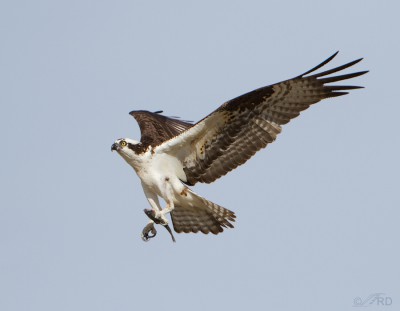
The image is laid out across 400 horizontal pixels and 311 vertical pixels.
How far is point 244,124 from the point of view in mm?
14305

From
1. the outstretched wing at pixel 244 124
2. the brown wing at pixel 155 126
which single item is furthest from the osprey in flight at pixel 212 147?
the brown wing at pixel 155 126

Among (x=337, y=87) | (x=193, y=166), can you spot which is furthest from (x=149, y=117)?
(x=337, y=87)

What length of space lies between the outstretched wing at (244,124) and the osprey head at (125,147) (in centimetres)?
34

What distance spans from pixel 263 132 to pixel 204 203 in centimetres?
133

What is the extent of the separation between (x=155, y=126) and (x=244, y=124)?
2.73 meters

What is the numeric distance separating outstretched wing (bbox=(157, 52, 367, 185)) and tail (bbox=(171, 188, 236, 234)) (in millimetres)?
356

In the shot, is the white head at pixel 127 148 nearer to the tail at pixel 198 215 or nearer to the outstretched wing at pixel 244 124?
the outstretched wing at pixel 244 124

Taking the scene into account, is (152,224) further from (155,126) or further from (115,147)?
(155,126)

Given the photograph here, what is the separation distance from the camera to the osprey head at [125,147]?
47.4 feet

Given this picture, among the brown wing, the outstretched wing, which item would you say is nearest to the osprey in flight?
the outstretched wing

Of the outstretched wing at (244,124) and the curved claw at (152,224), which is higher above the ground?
the outstretched wing at (244,124)

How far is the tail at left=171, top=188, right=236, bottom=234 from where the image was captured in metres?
14.8

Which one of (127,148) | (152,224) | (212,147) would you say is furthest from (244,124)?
(152,224)

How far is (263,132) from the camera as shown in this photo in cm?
1427
